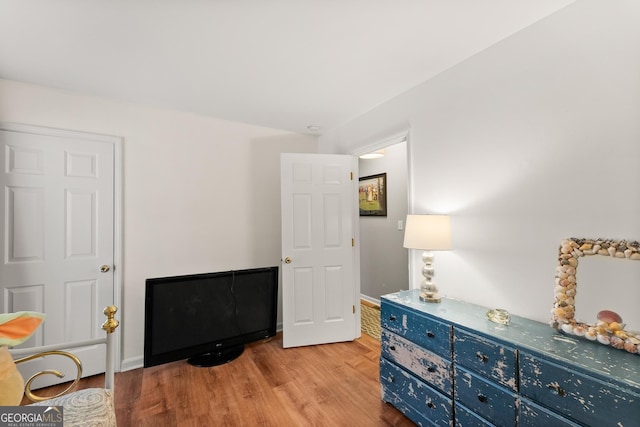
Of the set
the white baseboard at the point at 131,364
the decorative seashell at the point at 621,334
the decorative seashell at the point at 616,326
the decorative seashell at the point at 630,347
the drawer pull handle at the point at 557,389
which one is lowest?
the white baseboard at the point at 131,364

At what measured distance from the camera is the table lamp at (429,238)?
1.80 m

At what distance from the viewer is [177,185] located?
2623mm

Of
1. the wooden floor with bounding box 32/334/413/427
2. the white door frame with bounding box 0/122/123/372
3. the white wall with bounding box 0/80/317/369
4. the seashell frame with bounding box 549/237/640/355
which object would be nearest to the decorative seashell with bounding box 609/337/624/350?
the seashell frame with bounding box 549/237/640/355

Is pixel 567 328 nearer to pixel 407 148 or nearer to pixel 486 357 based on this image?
pixel 486 357

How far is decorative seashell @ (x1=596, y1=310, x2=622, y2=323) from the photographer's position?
46.3 inches

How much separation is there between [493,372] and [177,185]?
2770 millimetres

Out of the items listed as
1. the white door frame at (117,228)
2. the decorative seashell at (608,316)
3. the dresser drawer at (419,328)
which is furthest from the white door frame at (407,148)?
the white door frame at (117,228)

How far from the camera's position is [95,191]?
2279 mm

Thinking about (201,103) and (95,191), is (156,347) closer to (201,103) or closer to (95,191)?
(95,191)

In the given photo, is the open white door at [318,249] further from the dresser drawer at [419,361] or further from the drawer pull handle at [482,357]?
the drawer pull handle at [482,357]

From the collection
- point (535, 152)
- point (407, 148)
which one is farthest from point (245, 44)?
point (535, 152)

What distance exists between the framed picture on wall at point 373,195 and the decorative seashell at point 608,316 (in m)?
2.76

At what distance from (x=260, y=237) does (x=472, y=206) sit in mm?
2119

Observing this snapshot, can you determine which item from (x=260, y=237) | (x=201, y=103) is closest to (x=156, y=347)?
(x=260, y=237)
